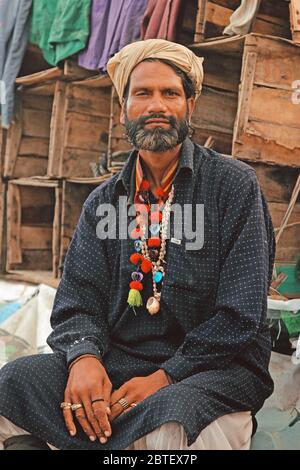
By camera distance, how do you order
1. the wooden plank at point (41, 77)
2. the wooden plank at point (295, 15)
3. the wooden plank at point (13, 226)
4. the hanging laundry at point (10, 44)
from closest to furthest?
the wooden plank at point (295, 15) < the wooden plank at point (41, 77) < the hanging laundry at point (10, 44) < the wooden plank at point (13, 226)

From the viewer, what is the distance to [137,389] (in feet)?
6.25

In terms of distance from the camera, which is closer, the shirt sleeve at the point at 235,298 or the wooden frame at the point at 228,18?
the shirt sleeve at the point at 235,298

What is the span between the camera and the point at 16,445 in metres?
1.91

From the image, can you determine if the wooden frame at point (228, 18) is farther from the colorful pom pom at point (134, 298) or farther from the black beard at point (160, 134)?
the colorful pom pom at point (134, 298)

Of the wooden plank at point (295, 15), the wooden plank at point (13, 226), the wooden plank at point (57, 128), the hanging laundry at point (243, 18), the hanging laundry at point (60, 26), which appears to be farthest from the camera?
the wooden plank at point (13, 226)

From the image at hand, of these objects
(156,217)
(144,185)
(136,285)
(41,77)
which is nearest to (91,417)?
(136,285)

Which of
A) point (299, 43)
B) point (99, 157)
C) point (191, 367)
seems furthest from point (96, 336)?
point (99, 157)

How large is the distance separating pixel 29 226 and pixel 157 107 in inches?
132

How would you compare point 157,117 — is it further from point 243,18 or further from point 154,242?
point 243,18

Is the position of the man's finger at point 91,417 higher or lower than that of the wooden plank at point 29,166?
lower

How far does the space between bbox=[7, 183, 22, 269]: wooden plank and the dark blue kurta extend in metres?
2.95

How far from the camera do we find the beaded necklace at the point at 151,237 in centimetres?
212

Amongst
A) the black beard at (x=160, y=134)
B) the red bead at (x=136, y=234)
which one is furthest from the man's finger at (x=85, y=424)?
the black beard at (x=160, y=134)

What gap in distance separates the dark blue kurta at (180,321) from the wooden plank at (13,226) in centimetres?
295
